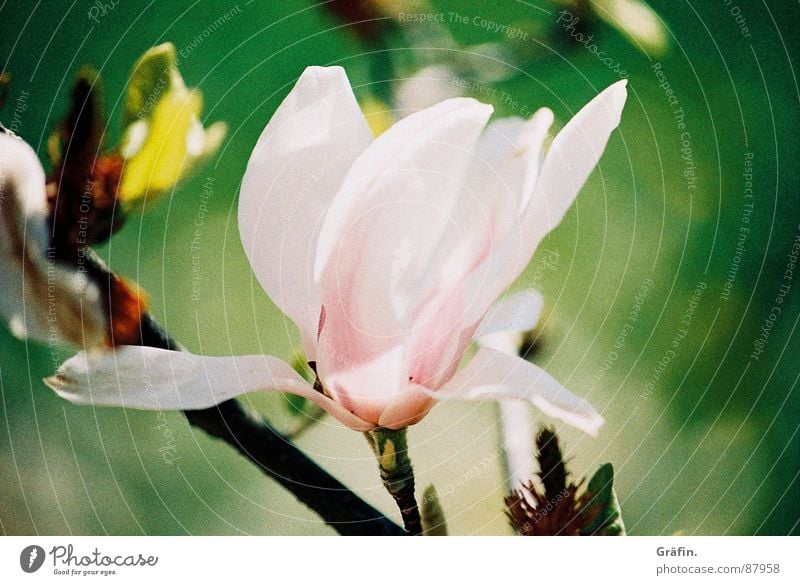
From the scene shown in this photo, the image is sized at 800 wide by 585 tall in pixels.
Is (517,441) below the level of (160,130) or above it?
below

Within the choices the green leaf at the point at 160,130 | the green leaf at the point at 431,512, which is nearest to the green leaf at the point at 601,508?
the green leaf at the point at 431,512

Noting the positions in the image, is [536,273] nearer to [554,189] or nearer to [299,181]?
[554,189]

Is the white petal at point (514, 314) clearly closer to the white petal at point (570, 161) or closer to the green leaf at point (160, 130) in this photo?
the white petal at point (570, 161)

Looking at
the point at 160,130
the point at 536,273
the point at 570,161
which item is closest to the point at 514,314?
the point at 536,273
